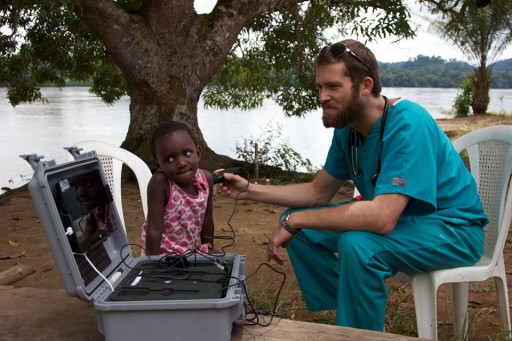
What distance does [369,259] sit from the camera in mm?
2031

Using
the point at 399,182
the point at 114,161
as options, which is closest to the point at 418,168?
the point at 399,182

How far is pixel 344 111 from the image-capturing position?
7.36ft

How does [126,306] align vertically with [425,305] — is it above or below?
above

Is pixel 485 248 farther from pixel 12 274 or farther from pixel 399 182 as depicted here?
pixel 12 274

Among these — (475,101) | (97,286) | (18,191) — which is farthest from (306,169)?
(475,101)

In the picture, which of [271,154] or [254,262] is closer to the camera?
[254,262]

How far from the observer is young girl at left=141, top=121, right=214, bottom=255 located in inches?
95.8

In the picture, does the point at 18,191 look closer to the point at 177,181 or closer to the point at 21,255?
the point at 21,255

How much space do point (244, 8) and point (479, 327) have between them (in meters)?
5.13

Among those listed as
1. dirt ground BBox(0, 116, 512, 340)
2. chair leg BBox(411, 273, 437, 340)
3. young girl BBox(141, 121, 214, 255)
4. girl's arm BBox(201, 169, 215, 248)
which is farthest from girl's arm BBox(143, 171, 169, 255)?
chair leg BBox(411, 273, 437, 340)

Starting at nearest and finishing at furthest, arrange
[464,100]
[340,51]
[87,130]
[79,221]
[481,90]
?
[79,221] → [340,51] → [87,130] → [481,90] → [464,100]

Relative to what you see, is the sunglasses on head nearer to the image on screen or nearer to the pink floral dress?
the pink floral dress

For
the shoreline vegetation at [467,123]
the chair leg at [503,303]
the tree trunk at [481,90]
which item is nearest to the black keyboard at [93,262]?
the chair leg at [503,303]

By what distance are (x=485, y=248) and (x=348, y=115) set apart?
3.26 ft
